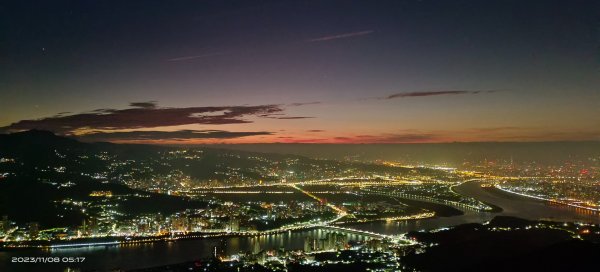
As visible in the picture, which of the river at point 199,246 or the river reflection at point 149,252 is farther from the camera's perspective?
the river at point 199,246

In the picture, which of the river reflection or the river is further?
the river

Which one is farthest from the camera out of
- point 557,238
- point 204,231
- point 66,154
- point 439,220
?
point 66,154

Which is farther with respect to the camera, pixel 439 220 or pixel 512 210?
pixel 512 210

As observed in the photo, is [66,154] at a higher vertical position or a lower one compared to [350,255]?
higher

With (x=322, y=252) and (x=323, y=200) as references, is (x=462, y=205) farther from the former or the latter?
(x=322, y=252)

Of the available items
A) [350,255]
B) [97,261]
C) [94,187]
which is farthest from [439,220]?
[94,187]

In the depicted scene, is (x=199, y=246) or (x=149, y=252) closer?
(x=149, y=252)

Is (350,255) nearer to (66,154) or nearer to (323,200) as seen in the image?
(323,200)

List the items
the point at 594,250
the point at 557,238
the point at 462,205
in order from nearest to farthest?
the point at 594,250
the point at 557,238
the point at 462,205

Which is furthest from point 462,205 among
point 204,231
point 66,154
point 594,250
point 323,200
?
point 66,154
